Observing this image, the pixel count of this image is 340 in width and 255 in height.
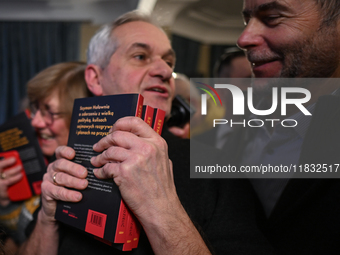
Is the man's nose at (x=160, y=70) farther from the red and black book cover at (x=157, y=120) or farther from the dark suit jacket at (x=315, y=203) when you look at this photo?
the dark suit jacket at (x=315, y=203)

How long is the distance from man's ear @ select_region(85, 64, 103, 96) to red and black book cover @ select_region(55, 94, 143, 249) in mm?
374

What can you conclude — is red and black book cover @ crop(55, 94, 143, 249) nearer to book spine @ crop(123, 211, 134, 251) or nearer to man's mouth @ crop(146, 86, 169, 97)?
book spine @ crop(123, 211, 134, 251)

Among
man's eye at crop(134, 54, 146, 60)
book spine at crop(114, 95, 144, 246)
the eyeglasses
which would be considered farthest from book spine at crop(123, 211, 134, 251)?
the eyeglasses

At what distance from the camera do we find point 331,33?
0.90 m

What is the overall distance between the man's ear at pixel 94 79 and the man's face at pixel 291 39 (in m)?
0.67

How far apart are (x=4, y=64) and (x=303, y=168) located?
15.8ft

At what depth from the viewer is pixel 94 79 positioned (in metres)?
1.25

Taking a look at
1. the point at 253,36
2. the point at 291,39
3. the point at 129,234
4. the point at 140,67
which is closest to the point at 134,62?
the point at 140,67

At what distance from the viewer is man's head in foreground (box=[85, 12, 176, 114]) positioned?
1.13 meters

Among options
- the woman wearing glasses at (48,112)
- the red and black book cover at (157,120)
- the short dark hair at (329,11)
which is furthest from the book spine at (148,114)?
the woman wearing glasses at (48,112)

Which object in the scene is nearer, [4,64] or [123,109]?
[123,109]

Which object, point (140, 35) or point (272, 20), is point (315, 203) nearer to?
point (272, 20)

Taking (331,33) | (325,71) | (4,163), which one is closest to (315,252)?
(325,71)

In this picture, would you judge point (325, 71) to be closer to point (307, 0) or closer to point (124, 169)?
point (307, 0)
